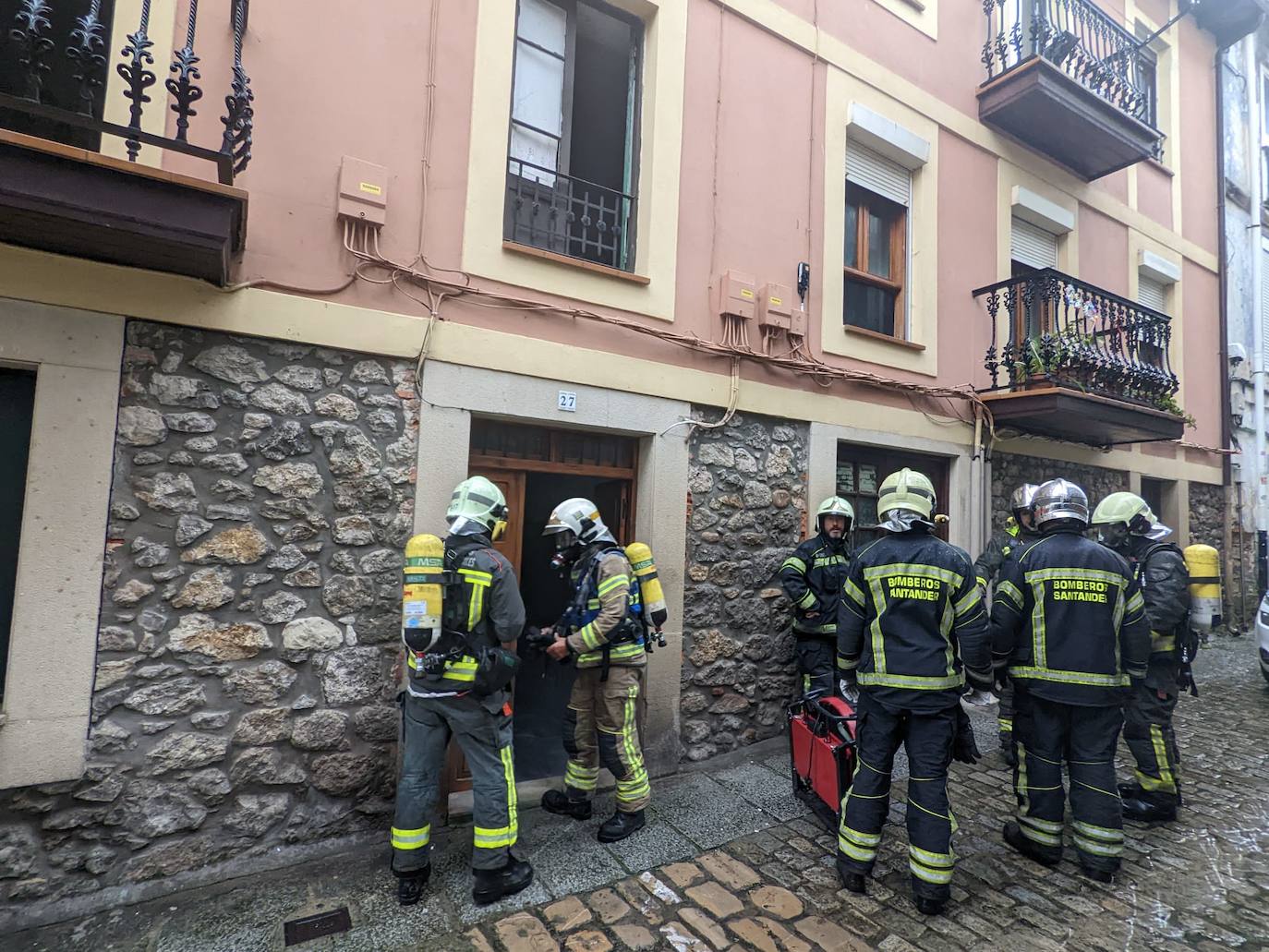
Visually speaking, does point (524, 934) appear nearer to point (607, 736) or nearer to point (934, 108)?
point (607, 736)

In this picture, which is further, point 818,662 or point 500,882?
point 818,662

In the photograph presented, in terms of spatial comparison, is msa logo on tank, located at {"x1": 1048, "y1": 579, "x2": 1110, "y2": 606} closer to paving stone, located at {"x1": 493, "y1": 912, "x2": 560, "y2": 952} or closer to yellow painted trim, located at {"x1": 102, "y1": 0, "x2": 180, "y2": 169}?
paving stone, located at {"x1": 493, "y1": 912, "x2": 560, "y2": 952}

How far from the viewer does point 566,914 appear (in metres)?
3.12

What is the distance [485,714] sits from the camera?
3299 mm

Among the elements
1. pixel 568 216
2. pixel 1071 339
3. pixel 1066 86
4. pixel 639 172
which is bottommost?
pixel 1071 339

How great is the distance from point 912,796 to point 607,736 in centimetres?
167

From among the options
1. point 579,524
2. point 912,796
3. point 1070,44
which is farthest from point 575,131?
point 1070,44

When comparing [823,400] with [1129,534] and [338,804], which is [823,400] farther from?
[338,804]

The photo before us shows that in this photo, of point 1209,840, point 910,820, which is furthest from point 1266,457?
point 910,820

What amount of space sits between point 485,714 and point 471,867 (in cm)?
90

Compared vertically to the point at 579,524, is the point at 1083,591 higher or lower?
lower

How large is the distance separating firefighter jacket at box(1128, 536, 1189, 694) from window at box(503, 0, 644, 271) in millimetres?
4052

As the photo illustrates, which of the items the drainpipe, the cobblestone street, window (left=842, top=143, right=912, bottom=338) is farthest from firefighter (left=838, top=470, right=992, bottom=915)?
the drainpipe

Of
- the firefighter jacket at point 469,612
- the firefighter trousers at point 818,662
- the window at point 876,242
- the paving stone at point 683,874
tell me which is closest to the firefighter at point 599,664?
the paving stone at point 683,874
